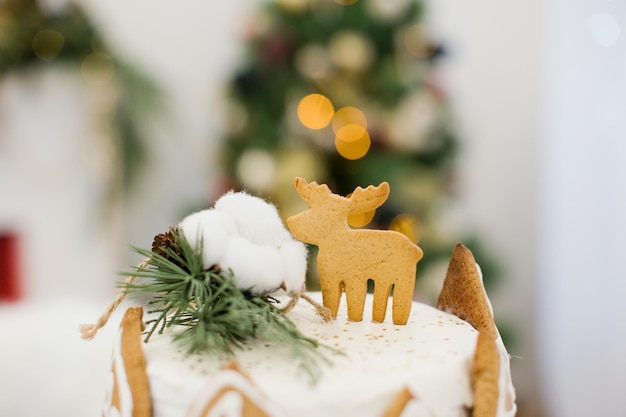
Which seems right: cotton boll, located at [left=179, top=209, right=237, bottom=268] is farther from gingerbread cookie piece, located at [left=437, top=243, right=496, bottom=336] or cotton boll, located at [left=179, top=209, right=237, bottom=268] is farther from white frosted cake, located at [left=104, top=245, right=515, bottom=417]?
gingerbread cookie piece, located at [left=437, top=243, right=496, bottom=336]

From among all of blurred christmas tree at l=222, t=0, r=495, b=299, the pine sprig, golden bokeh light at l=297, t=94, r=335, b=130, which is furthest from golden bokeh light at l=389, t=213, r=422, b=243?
the pine sprig

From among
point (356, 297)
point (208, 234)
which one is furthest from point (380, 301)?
point (208, 234)

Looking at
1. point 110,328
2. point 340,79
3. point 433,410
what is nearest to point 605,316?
point 340,79

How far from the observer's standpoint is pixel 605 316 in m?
1.63

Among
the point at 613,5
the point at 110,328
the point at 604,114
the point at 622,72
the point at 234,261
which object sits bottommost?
the point at 110,328

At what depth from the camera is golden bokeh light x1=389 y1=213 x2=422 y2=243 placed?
73.8 inches

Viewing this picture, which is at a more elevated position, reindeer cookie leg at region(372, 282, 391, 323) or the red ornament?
reindeer cookie leg at region(372, 282, 391, 323)

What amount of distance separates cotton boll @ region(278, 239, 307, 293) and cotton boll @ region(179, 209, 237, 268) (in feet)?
0.23

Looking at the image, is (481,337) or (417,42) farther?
(417,42)

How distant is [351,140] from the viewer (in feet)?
6.29

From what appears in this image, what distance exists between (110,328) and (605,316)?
1.30 m

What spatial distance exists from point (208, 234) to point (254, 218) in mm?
71

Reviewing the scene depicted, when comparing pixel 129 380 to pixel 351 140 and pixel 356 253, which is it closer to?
pixel 356 253

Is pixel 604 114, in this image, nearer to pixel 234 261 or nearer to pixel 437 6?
pixel 437 6
